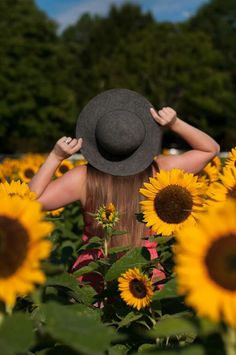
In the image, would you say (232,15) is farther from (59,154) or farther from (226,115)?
(59,154)

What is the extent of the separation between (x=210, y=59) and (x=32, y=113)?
1204 cm

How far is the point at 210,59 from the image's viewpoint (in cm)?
4369

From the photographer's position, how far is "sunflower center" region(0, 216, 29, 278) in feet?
4.77

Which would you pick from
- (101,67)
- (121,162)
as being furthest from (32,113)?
(121,162)

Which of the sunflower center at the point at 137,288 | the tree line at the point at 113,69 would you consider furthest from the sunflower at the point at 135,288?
the tree line at the point at 113,69

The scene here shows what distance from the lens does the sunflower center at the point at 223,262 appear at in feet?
4.53

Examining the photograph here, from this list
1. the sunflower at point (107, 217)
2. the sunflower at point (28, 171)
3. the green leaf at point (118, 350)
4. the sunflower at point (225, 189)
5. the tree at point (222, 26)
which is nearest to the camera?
the sunflower at point (225, 189)

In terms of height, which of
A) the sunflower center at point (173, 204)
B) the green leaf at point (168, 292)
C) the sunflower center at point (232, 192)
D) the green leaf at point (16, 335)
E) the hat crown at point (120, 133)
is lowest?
the green leaf at point (16, 335)

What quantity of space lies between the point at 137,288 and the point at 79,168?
3.79 feet

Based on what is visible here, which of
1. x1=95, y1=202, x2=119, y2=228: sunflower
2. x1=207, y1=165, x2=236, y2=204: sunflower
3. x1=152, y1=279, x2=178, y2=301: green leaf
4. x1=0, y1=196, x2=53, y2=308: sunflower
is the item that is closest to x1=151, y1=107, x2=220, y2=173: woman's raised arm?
x1=95, y1=202, x2=119, y2=228: sunflower

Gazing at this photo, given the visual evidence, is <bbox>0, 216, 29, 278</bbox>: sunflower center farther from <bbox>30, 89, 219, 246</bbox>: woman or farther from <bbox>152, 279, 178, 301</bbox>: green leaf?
<bbox>30, 89, 219, 246</bbox>: woman

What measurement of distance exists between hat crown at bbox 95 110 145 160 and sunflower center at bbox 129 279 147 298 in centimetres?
102

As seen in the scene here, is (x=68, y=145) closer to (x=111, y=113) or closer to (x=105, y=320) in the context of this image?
(x=111, y=113)

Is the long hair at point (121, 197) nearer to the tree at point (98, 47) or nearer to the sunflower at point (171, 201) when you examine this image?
the sunflower at point (171, 201)
